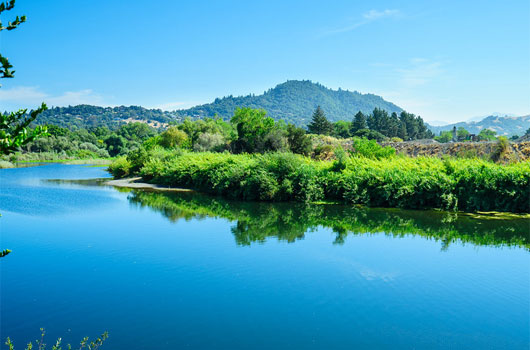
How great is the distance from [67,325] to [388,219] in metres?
12.2

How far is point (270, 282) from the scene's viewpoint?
28.9 ft

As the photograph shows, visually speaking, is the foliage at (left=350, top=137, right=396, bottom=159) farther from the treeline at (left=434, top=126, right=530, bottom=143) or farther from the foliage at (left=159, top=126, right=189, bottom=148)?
the foliage at (left=159, top=126, right=189, bottom=148)

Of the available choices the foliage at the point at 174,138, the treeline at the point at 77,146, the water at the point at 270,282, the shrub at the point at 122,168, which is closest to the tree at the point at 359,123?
the foliage at the point at 174,138

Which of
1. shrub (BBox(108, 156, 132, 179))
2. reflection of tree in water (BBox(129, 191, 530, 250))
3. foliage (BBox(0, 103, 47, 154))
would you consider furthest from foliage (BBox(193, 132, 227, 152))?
foliage (BBox(0, 103, 47, 154))

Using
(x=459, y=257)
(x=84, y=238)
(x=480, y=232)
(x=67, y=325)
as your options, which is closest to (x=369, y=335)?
(x=67, y=325)

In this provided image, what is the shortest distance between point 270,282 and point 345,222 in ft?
24.0

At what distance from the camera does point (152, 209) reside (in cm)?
1898

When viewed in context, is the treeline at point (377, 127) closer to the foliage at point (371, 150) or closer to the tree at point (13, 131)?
the foliage at point (371, 150)

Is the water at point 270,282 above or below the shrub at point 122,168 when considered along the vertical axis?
below

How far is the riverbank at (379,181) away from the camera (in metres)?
16.8

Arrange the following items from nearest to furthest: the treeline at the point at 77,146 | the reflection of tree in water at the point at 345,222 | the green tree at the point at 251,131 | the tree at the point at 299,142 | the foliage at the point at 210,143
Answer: the reflection of tree in water at the point at 345,222 → the tree at the point at 299,142 → the green tree at the point at 251,131 → the foliage at the point at 210,143 → the treeline at the point at 77,146

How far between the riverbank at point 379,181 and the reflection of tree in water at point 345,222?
0.93 m

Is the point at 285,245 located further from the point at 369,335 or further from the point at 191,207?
the point at 191,207

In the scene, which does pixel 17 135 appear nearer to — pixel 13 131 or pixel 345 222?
pixel 13 131
